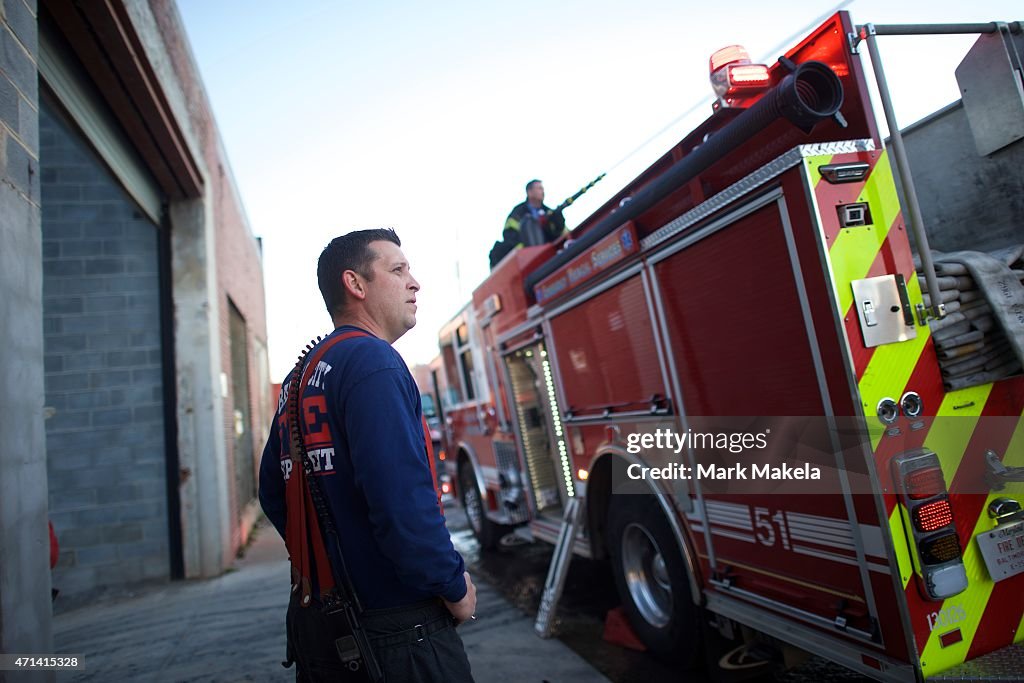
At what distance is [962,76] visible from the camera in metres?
3.00

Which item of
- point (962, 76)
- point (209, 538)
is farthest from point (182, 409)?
point (962, 76)

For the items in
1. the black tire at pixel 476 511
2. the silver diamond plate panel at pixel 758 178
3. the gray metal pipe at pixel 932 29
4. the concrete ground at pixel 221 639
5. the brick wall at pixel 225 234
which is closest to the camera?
the silver diamond plate panel at pixel 758 178

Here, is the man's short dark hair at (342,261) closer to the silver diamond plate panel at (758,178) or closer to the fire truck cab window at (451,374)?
the silver diamond plate panel at (758,178)

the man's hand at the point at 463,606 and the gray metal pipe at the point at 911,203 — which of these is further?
the gray metal pipe at the point at 911,203

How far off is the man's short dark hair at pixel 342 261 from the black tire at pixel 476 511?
5.25 m

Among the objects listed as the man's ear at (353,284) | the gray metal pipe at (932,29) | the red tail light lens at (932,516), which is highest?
the gray metal pipe at (932,29)

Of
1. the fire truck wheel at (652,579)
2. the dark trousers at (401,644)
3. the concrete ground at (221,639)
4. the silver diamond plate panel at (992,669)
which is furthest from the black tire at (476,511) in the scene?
the dark trousers at (401,644)

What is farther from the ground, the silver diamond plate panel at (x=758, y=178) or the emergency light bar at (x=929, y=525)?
the silver diamond plate panel at (x=758, y=178)

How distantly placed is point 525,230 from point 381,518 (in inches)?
167

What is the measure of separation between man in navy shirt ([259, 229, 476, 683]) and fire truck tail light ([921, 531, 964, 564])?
162cm

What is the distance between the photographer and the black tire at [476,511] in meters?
6.97

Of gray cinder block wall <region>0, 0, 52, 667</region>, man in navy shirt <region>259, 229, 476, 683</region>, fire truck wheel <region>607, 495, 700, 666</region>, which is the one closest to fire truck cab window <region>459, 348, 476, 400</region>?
fire truck wheel <region>607, 495, 700, 666</region>

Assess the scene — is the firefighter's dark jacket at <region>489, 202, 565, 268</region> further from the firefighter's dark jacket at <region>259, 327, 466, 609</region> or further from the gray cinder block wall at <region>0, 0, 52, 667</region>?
the firefighter's dark jacket at <region>259, 327, 466, 609</region>

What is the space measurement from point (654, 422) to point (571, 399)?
980mm
